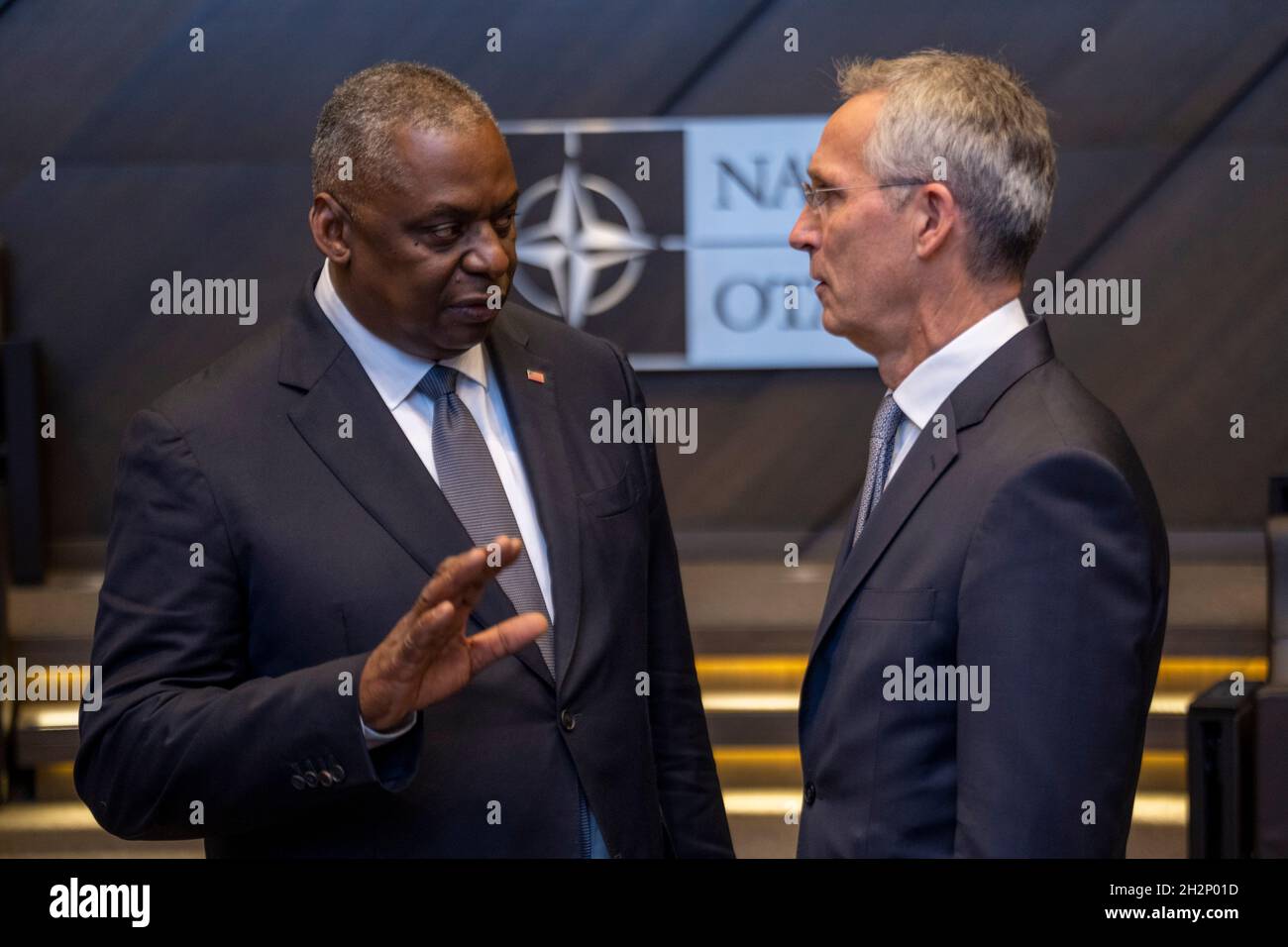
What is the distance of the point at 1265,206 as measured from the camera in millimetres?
5570

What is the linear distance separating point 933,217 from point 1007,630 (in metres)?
0.56

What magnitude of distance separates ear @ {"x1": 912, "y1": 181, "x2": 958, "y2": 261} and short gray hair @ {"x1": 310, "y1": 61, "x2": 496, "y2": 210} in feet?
1.98

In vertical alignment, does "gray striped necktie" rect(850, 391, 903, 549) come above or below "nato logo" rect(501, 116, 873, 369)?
below

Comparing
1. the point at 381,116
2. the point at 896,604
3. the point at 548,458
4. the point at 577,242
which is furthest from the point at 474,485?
the point at 577,242

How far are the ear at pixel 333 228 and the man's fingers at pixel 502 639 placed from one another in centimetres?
63

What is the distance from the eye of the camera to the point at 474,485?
6.61 feet

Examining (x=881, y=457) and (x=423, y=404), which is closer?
(x=881, y=457)

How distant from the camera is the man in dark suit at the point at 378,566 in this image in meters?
1.82

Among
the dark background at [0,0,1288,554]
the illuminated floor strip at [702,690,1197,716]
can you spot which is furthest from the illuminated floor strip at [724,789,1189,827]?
the dark background at [0,0,1288,554]

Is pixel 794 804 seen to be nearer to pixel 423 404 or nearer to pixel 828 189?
pixel 423 404

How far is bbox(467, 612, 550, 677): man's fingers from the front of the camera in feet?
5.52

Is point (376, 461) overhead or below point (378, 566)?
overhead

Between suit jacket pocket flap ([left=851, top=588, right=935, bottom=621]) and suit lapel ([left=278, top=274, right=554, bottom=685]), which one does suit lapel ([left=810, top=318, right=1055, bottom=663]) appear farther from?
suit lapel ([left=278, top=274, right=554, bottom=685])
